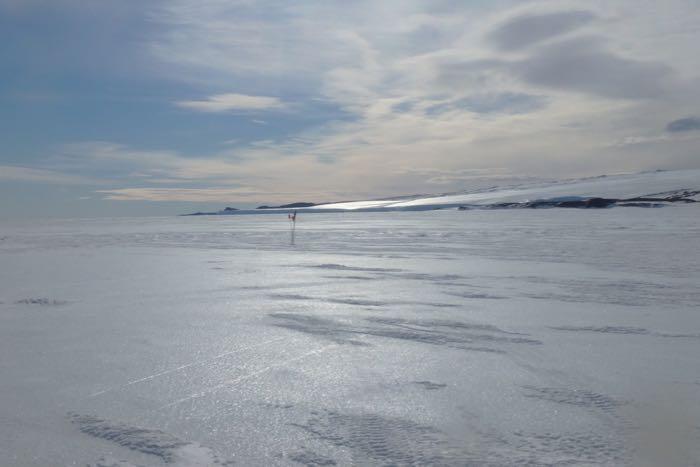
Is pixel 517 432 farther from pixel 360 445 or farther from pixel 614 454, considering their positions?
pixel 360 445

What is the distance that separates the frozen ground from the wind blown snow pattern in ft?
0.03

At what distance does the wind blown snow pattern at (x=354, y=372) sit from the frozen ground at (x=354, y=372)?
0.01m

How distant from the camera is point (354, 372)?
245 cm

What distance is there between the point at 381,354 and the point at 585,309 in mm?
1795

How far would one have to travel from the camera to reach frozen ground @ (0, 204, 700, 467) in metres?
1.71

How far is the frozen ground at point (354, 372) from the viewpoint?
1.71m

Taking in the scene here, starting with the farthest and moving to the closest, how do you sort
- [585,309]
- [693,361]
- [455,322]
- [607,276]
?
[607,276], [585,309], [455,322], [693,361]

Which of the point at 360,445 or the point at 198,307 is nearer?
the point at 360,445

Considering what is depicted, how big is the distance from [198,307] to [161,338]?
0.96 metres

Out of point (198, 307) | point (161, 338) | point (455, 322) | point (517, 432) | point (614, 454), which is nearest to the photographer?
point (614, 454)

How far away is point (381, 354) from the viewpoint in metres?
2.74

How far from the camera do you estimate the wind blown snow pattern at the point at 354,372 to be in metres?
1.71

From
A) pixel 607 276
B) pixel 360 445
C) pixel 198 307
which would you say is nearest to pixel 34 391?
pixel 360 445

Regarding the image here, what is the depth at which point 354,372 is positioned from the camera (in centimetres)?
245
